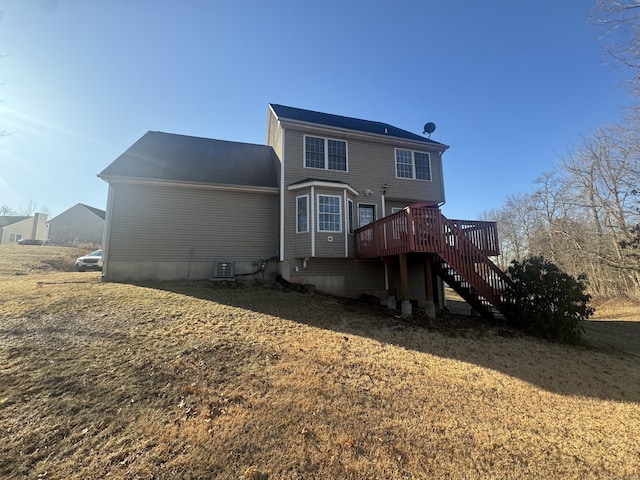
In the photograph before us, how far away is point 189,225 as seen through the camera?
11.4m

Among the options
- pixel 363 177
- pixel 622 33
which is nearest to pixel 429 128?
pixel 363 177

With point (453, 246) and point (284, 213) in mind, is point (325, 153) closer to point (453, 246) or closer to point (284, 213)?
point (284, 213)

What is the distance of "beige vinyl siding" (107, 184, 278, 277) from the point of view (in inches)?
425

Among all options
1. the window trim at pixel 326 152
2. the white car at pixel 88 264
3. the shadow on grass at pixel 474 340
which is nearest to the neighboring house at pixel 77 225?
the white car at pixel 88 264

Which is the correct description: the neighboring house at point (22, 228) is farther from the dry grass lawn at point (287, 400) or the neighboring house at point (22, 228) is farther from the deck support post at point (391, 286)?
the deck support post at point (391, 286)

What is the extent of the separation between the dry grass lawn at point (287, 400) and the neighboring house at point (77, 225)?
3652 cm

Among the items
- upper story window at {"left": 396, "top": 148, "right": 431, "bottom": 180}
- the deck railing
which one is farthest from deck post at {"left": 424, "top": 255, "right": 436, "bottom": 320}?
upper story window at {"left": 396, "top": 148, "right": 431, "bottom": 180}

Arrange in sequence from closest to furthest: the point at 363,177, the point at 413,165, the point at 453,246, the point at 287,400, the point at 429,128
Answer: the point at 287,400
the point at 453,246
the point at 363,177
the point at 413,165
the point at 429,128

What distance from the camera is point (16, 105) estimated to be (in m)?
9.61

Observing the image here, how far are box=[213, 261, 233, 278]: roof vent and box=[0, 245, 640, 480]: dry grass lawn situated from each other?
3.82m

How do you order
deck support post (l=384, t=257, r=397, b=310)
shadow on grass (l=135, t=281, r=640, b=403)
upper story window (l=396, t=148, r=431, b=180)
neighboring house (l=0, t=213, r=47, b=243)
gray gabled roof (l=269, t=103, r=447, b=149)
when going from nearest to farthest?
1. shadow on grass (l=135, t=281, r=640, b=403)
2. deck support post (l=384, t=257, r=397, b=310)
3. upper story window (l=396, t=148, r=431, b=180)
4. gray gabled roof (l=269, t=103, r=447, b=149)
5. neighboring house (l=0, t=213, r=47, b=243)

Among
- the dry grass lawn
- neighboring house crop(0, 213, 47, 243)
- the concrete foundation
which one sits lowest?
the dry grass lawn

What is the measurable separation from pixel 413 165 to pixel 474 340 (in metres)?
8.95

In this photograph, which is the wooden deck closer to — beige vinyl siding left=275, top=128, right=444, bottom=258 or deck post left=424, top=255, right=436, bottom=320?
deck post left=424, top=255, right=436, bottom=320
